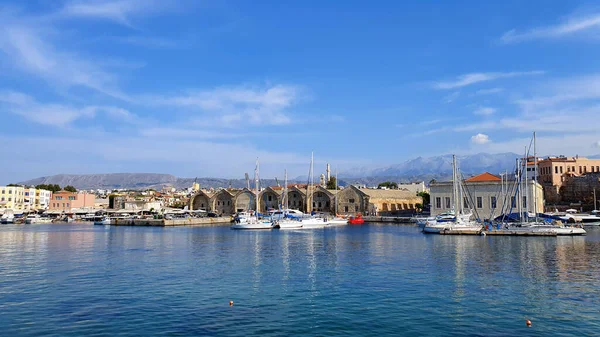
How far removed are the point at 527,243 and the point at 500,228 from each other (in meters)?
10.3

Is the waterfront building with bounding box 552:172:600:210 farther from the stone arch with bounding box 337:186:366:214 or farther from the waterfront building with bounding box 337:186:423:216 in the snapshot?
the stone arch with bounding box 337:186:366:214

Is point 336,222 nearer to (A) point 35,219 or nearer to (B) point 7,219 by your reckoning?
(A) point 35,219

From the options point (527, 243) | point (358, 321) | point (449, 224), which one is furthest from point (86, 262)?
point (449, 224)

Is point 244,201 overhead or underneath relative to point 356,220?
overhead

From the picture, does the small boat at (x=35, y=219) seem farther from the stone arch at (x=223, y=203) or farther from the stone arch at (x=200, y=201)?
the stone arch at (x=223, y=203)

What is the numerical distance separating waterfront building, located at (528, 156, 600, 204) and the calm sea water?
56702 millimetres

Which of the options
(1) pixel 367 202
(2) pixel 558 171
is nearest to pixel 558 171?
A: (2) pixel 558 171

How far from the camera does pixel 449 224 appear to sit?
5119cm

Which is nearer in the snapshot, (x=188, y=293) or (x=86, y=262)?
(x=188, y=293)

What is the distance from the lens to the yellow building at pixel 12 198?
321ft

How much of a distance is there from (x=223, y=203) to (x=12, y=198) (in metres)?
42.9

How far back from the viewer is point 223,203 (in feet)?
329

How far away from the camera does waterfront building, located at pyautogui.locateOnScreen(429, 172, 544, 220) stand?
6556cm

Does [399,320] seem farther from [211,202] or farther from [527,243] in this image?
[211,202]
